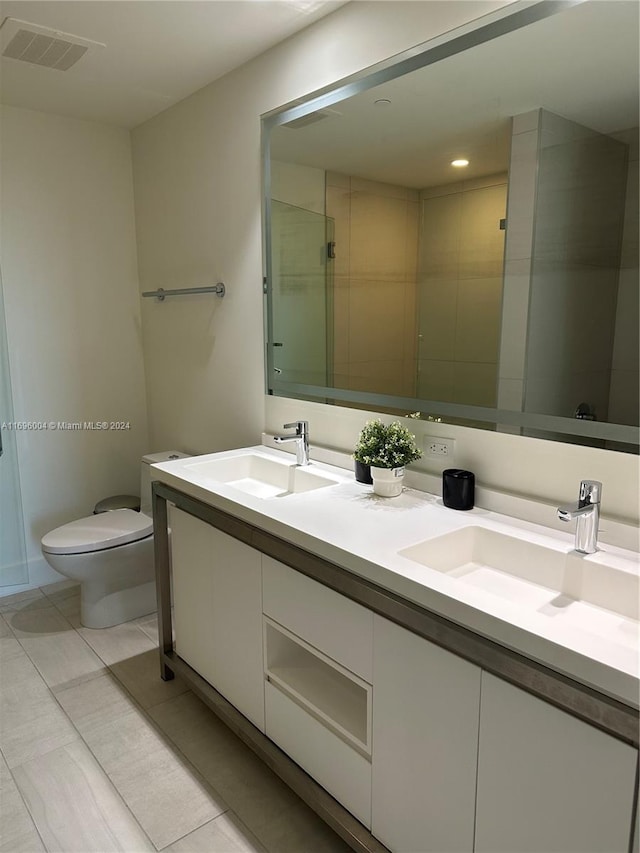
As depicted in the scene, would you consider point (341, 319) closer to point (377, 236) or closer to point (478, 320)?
point (377, 236)

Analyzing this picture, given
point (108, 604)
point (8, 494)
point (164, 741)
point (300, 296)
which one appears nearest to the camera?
point (164, 741)

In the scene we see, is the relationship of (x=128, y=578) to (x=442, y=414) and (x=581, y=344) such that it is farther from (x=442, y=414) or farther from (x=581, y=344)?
(x=581, y=344)

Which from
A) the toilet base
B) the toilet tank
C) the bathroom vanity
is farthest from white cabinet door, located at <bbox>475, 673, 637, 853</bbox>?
the toilet tank

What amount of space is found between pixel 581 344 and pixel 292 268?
1.21 metres

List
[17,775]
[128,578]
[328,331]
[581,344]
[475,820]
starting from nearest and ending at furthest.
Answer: [475,820] < [581,344] < [17,775] < [328,331] < [128,578]

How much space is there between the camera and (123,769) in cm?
186

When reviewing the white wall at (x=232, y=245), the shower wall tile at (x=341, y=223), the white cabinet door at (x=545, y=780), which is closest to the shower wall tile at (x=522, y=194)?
the white wall at (x=232, y=245)

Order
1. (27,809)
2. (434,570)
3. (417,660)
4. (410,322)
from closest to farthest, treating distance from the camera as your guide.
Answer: (417,660), (434,570), (27,809), (410,322)

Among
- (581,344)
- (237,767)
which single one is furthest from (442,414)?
(237,767)

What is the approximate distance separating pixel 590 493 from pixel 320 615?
70 cm

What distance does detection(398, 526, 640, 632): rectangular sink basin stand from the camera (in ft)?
4.14

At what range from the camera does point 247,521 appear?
1.71m

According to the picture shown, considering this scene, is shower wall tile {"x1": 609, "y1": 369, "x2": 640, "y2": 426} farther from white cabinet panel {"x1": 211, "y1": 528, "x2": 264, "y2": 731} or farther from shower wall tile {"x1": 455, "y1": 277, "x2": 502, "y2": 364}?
white cabinet panel {"x1": 211, "y1": 528, "x2": 264, "y2": 731}

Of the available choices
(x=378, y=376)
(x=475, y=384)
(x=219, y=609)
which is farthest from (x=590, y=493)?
(x=219, y=609)
